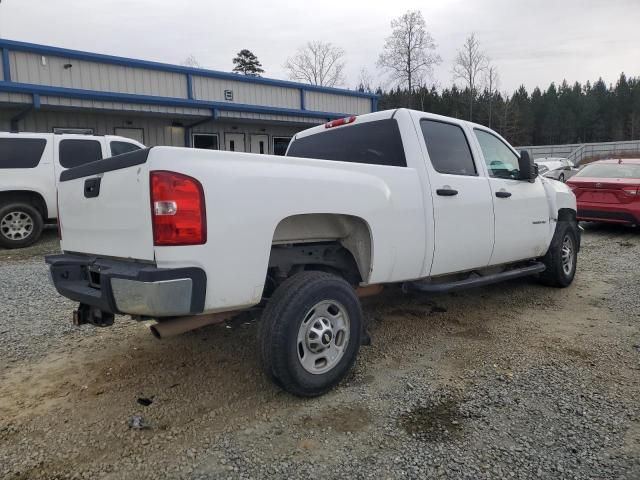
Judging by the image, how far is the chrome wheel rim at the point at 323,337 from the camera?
306cm

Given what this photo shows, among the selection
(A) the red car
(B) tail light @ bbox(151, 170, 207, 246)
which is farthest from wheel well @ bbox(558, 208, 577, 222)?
(B) tail light @ bbox(151, 170, 207, 246)

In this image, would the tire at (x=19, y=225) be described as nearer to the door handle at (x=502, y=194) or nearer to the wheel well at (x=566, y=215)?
the door handle at (x=502, y=194)

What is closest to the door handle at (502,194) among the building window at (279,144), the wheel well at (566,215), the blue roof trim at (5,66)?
the wheel well at (566,215)

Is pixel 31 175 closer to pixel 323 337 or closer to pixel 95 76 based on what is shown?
pixel 95 76

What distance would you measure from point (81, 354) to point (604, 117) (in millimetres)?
93827

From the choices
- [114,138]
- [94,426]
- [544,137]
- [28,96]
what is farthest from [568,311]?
[544,137]

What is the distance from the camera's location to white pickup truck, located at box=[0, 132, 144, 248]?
27.7 ft

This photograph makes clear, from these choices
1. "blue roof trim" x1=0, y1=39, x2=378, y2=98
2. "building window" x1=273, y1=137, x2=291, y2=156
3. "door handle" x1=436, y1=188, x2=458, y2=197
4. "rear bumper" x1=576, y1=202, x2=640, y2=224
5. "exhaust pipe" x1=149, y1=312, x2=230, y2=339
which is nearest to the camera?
"exhaust pipe" x1=149, y1=312, x2=230, y2=339

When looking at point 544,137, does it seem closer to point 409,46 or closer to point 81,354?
point 409,46

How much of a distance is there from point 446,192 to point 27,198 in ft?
26.5

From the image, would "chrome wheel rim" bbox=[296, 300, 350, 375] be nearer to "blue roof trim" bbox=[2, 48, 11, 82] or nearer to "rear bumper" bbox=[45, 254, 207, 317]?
"rear bumper" bbox=[45, 254, 207, 317]

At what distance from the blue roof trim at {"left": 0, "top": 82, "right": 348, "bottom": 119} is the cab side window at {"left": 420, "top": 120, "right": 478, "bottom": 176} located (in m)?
11.5

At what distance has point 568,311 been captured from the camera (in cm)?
502

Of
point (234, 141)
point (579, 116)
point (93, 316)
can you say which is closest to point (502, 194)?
point (93, 316)
